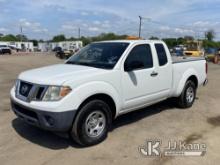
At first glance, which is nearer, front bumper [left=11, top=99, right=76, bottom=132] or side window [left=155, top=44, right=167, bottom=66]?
front bumper [left=11, top=99, right=76, bottom=132]

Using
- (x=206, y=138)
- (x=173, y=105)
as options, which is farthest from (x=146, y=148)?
(x=173, y=105)

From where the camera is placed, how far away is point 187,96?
285 inches

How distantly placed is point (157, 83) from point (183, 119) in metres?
1.14

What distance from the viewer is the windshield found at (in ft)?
17.1

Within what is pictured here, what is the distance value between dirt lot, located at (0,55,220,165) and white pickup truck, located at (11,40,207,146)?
14.2 inches

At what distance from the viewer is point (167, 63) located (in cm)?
631

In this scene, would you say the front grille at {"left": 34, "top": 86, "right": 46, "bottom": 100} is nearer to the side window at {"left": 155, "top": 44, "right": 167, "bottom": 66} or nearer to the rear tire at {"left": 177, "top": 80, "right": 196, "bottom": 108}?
the side window at {"left": 155, "top": 44, "right": 167, "bottom": 66}

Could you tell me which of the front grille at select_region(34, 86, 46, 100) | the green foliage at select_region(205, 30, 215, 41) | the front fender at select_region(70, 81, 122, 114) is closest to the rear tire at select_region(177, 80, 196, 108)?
the front fender at select_region(70, 81, 122, 114)

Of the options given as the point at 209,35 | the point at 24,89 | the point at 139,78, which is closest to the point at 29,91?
the point at 24,89

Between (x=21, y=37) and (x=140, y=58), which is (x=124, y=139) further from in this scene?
(x=21, y=37)

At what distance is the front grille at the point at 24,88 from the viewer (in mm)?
4603

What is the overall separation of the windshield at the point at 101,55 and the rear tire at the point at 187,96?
242 centimetres

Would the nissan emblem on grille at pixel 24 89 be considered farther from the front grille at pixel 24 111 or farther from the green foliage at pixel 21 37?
the green foliage at pixel 21 37

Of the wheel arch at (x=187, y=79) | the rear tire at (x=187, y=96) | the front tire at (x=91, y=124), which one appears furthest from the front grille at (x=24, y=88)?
the rear tire at (x=187, y=96)
